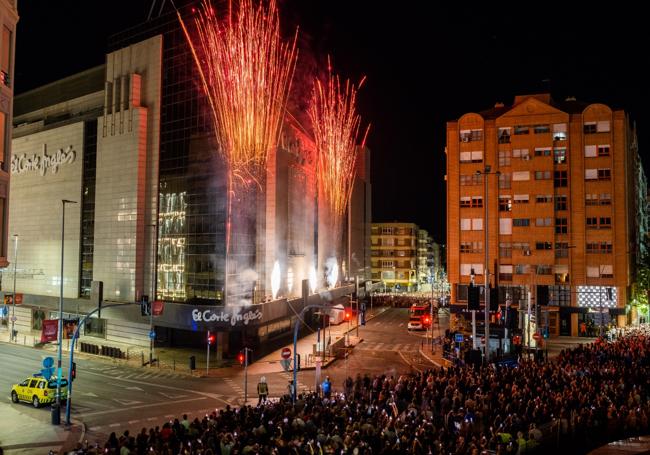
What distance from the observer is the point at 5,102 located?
21609 mm

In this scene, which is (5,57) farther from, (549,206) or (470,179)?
(549,206)

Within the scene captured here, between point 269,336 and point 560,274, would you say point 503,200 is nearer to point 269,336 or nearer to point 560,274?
point 560,274

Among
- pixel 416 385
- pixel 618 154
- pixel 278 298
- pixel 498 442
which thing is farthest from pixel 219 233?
pixel 618 154

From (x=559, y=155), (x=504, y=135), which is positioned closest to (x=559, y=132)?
(x=559, y=155)

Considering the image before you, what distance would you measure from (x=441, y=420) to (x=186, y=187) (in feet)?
117

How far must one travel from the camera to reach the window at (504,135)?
6597cm

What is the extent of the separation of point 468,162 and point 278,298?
31.5 metres

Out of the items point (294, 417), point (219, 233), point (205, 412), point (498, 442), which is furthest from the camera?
point (219, 233)

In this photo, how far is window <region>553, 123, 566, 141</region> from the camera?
210ft

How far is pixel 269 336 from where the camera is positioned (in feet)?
174

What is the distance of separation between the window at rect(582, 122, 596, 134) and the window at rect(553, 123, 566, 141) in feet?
7.43

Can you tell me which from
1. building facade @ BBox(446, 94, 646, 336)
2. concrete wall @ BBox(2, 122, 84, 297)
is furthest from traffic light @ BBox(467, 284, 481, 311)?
concrete wall @ BBox(2, 122, 84, 297)

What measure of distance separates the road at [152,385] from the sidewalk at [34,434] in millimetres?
518

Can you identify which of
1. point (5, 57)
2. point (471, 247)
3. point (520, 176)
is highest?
point (520, 176)
